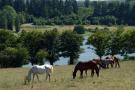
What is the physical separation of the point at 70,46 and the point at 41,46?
21.6 ft

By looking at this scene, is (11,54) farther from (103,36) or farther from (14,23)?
(14,23)

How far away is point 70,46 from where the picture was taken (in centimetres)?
8894

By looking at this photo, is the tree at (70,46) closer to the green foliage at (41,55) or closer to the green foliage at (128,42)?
the green foliage at (41,55)

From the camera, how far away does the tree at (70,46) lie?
88.2 metres

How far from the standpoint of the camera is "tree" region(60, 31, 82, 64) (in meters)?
88.2

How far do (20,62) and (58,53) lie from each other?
35.7ft

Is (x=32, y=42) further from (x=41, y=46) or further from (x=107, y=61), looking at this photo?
(x=107, y=61)

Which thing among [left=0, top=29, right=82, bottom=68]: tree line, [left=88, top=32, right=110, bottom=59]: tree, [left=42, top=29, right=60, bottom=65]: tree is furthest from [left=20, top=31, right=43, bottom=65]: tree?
[left=88, top=32, right=110, bottom=59]: tree

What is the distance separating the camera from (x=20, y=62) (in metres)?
81.7

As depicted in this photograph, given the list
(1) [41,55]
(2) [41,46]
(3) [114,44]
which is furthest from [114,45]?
(1) [41,55]

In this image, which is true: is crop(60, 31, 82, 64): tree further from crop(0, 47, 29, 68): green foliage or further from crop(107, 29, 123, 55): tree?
crop(0, 47, 29, 68): green foliage

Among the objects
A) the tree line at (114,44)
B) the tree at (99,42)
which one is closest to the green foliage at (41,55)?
the tree at (99,42)

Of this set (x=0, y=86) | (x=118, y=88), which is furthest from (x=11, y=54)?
(x=118, y=88)

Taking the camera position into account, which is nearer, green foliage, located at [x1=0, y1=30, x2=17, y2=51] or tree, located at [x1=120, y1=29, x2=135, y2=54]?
green foliage, located at [x1=0, y1=30, x2=17, y2=51]
